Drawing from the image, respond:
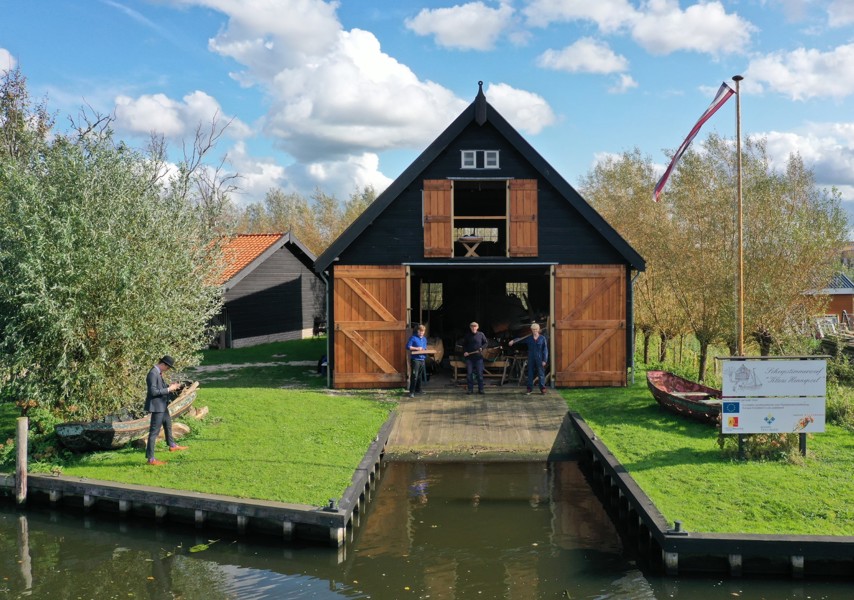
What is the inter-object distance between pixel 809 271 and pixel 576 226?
23.1ft

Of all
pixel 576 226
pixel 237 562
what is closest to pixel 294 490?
pixel 237 562

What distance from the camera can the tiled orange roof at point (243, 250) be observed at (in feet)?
86.3

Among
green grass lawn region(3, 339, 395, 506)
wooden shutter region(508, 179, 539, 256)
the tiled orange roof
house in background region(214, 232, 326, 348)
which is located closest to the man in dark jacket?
green grass lawn region(3, 339, 395, 506)

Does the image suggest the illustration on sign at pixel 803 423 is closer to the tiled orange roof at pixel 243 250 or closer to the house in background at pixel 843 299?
the tiled orange roof at pixel 243 250

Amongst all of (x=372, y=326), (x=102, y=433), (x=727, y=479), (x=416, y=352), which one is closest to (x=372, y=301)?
(x=372, y=326)

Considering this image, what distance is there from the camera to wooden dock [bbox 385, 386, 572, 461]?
1286cm

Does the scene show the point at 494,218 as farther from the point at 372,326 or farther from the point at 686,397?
the point at 686,397

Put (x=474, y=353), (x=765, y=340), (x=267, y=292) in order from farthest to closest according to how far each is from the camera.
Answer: (x=267, y=292)
(x=765, y=340)
(x=474, y=353)

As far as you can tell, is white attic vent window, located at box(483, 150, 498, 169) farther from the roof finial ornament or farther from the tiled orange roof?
the tiled orange roof

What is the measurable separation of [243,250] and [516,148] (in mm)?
15053

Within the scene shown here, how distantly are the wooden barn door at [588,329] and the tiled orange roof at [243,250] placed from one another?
513 inches

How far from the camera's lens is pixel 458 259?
17297mm

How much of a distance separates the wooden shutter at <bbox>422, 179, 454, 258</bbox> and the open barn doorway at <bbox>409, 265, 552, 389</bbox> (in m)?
1.04

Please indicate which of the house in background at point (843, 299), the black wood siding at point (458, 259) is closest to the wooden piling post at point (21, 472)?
the black wood siding at point (458, 259)
